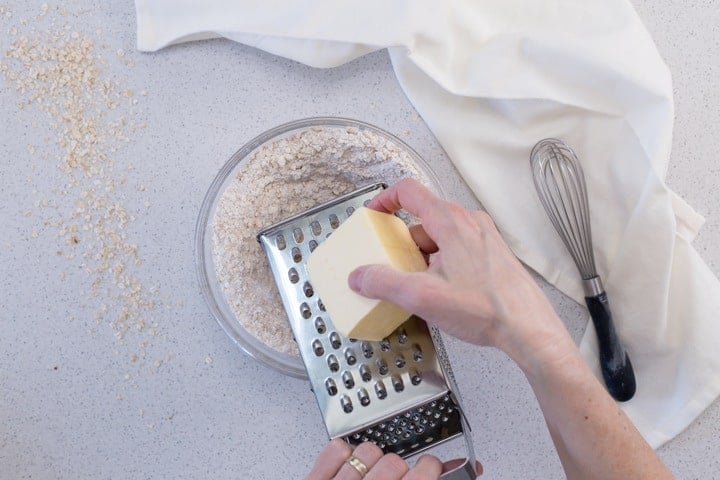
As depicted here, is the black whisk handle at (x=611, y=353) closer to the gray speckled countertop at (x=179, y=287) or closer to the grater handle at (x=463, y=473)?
the gray speckled countertop at (x=179, y=287)

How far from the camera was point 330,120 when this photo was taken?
0.83 metres

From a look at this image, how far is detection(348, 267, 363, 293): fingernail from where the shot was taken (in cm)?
63

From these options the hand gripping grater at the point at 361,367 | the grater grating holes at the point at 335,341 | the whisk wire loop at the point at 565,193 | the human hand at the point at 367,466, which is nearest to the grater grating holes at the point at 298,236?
the hand gripping grater at the point at 361,367

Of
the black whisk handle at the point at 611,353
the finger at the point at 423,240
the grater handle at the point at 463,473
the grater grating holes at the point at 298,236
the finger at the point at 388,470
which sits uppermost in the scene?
the grater grating holes at the point at 298,236

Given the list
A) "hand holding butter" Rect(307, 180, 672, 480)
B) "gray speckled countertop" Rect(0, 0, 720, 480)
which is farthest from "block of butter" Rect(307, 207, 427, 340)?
"gray speckled countertop" Rect(0, 0, 720, 480)

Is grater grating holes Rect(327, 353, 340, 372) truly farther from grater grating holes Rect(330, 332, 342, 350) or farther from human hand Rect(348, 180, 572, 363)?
human hand Rect(348, 180, 572, 363)

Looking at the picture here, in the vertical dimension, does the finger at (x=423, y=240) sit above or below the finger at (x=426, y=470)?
above

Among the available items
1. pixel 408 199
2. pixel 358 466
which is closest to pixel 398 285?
pixel 408 199

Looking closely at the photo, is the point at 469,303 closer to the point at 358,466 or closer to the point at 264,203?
the point at 358,466

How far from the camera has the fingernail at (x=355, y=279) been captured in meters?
0.63

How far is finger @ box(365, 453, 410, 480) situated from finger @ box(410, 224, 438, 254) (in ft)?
0.75

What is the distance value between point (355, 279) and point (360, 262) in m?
0.02

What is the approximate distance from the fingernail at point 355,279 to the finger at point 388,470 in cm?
18

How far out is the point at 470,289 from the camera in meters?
0.61
